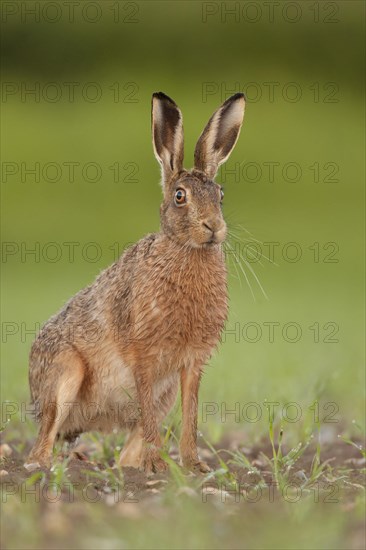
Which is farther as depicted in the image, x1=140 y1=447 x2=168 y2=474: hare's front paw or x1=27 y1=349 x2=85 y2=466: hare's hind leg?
x1=27 y1=349 x2=85 y2=466: hare's hind leg

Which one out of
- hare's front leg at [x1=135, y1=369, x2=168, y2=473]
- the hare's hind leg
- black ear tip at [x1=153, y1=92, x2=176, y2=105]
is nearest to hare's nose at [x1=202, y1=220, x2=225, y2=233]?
black ear tip at [x1=153, y1=92, x2=176, y2=105]

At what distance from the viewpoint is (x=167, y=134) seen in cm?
618

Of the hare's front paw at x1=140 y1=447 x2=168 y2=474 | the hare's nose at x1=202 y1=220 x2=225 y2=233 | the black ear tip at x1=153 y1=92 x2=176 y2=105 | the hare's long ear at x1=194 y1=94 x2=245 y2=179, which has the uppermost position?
the black ear tip at x1=153 y1=92 x2=176 y2=105

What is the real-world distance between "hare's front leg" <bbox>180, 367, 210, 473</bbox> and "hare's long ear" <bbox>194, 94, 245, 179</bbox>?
1.12 metres

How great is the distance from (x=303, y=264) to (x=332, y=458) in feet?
39.3

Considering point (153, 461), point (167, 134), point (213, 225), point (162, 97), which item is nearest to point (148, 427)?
point (153, 461)

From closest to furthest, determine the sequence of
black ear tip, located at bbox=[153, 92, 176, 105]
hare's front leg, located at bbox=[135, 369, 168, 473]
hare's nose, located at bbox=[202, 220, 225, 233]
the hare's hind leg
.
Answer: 1. hare's nose, located at bbox=[202, 220, 225, 233]
2. hare's front leg, located at bbox=[135, 369, 168, 473]
3. black ear tip, located at bbox=[153, 92, 176, 105]
4. the hare's hind leg

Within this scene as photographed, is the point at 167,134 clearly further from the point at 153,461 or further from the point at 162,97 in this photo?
the point at 153,461

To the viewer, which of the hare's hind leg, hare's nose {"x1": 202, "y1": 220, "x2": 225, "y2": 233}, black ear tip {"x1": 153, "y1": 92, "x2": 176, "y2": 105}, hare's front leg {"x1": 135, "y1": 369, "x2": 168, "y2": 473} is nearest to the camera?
hare's nose {"x1": 202, "y1": 220, "x2": 225, "y2": 233}

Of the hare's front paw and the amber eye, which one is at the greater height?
the amber eye

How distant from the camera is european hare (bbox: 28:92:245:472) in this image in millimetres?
5988

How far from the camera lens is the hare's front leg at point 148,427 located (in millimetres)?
5895

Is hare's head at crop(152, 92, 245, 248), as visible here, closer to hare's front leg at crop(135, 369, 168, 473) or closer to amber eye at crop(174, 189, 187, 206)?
amber eye at crop(174, 189, 187, 206)

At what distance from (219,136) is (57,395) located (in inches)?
68.9
